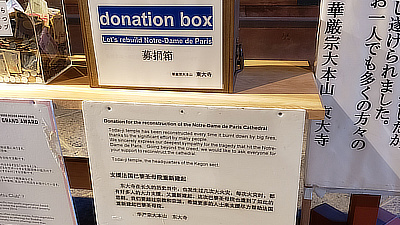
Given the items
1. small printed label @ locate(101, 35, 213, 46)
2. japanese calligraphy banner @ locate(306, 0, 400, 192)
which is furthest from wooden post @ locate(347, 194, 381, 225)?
small printed label @ locate(101, 35, 213, 46)

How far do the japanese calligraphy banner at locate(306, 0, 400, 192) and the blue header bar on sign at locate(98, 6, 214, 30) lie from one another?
42 cm

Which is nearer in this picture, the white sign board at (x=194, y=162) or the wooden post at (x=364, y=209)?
the white sign board at (x=194, y=162)

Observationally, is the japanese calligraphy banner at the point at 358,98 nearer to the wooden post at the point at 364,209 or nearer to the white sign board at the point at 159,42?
the wooden post at the point at 364,209

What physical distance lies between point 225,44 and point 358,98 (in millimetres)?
522

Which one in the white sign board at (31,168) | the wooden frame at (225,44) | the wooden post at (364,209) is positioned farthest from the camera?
the wooden post at (364,209)

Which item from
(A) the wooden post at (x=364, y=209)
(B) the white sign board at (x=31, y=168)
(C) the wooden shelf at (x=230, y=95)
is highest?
(C) the wooden shelf at (x=230, y=95)

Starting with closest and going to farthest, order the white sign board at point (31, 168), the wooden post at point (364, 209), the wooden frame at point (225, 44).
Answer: the wooden frame at point (225, 44) → the white sign board at point (31, 168) → the wooden post at point (364, 209)

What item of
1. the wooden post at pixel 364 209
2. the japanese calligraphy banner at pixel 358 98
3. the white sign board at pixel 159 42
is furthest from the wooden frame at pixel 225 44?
the wooden post at pixel 364 209

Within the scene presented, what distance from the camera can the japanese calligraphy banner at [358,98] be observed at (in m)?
1.17

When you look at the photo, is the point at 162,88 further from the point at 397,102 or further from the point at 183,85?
the point at 397,102

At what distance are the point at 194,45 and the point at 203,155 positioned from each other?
0.32m

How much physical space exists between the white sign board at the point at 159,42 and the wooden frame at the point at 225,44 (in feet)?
0.04

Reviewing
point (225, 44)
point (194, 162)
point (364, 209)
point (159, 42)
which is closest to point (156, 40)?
point (159, 42)

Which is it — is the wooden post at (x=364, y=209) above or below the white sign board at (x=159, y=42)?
below
